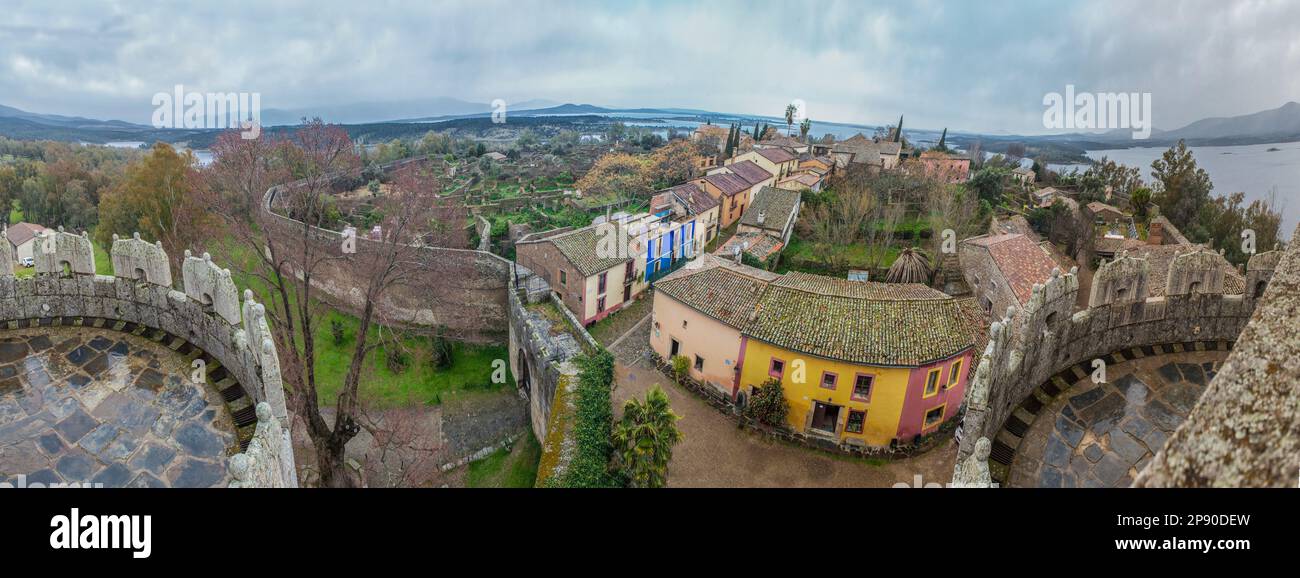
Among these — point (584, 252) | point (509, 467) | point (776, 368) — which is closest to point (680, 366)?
point (776, 368)

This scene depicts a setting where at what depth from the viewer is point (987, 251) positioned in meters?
38.0

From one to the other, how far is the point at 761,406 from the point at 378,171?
198ft

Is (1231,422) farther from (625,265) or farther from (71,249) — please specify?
(625,265)

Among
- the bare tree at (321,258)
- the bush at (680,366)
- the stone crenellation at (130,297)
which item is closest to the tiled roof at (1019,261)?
the bush at (680,366)

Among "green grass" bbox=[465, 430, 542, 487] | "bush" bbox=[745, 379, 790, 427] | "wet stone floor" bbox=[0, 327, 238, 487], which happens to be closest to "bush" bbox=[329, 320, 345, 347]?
"green grass" bbox=[465, 430, 542, 487]

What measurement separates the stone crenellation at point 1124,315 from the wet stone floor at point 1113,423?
1.66 feet

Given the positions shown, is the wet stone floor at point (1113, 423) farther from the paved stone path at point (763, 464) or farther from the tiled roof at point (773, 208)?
the tiled roof at point (773, 208)

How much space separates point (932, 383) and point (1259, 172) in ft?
236

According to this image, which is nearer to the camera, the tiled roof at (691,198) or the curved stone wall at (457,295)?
the curved stone wall at (457,295)

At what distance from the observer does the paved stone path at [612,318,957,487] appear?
24438 millimetres

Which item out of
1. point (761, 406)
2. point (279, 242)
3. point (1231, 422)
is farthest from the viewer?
point (279, 242)

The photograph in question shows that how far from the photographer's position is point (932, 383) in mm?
25922

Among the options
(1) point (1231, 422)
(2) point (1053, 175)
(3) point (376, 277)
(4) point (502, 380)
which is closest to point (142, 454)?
(3) point (376, 277)

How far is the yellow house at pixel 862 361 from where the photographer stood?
83.9 feet
